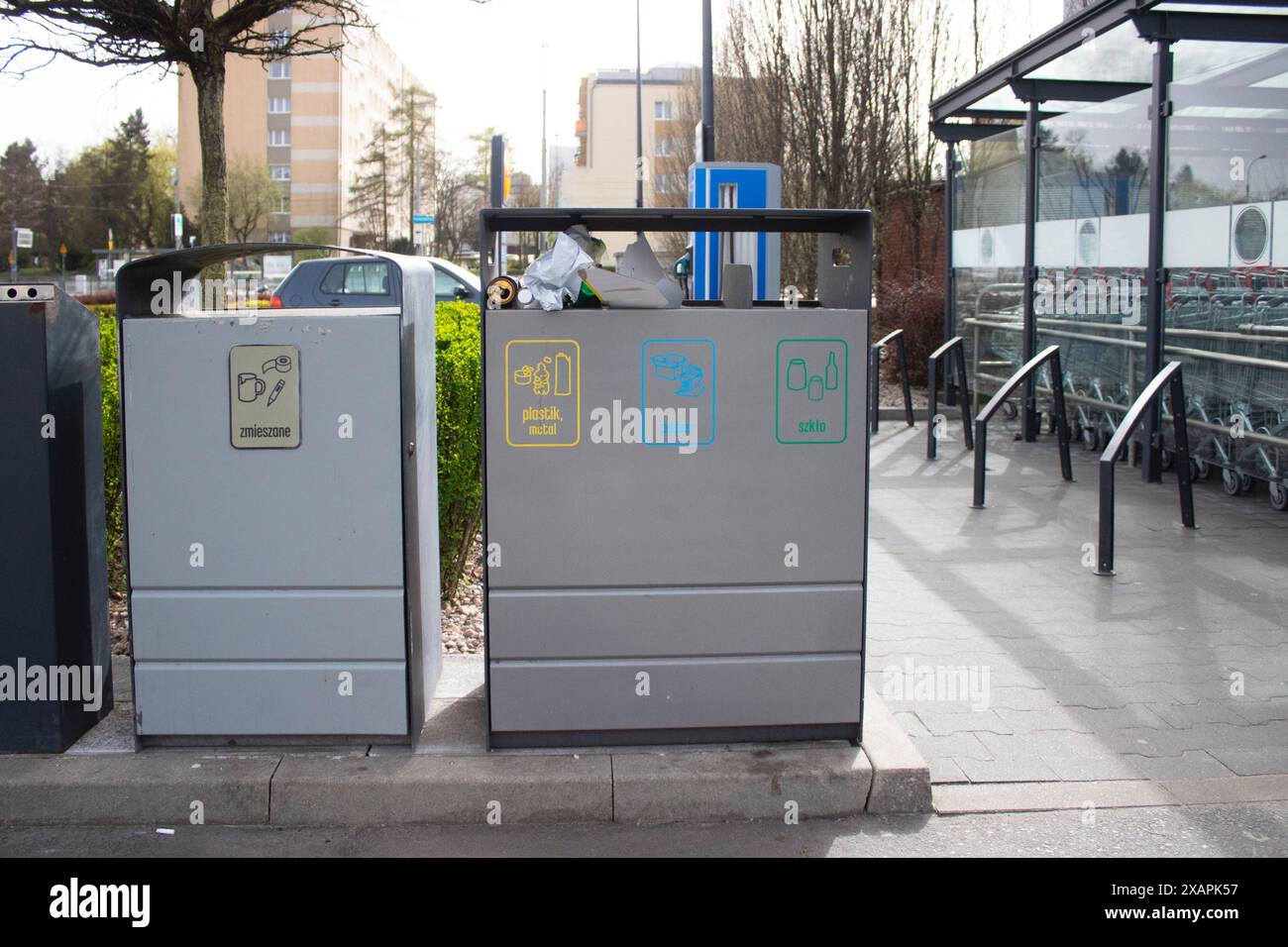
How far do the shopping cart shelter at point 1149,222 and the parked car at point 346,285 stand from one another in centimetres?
677

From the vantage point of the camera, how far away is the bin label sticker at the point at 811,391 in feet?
12.5

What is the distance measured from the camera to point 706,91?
1345 cm

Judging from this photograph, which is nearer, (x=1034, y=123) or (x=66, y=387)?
(x=66, y=387)

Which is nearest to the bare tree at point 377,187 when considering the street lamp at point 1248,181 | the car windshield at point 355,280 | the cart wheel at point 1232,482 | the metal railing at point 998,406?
the car windshield at point 355,280

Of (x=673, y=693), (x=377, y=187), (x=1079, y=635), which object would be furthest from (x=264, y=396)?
(x=377, y=187)

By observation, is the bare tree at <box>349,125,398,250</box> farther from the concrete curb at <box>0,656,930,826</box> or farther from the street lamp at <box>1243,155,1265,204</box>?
the concrete curb at <box>0,656,930,826</box>

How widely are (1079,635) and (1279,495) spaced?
3.62 meters

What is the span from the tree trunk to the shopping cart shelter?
634 centimetres

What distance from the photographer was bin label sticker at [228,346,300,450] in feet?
12.3

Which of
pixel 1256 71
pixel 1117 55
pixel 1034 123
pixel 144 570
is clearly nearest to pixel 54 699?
pixel 144 570

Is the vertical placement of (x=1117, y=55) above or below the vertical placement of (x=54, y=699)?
above

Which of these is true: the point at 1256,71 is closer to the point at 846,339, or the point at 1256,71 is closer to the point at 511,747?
the point at 846,339

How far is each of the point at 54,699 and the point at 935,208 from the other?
16603mm

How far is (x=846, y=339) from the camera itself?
3.81 m
